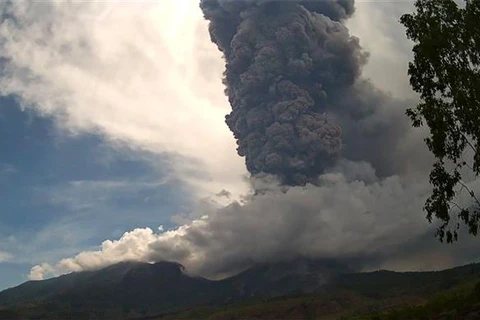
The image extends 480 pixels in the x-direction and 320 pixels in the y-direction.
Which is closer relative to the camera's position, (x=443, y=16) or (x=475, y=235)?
(x=475, y=235)

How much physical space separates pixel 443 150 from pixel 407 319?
13.0 metres

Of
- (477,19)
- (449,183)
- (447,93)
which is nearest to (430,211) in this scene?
(449,183)

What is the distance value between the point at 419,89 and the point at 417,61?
6.87ft

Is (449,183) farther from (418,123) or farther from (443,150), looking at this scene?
(418,123)

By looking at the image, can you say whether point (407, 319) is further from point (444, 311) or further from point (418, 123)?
point (418, 123)

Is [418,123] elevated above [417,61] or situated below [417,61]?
below

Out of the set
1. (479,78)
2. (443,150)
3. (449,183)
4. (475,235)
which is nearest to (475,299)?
(475,235)

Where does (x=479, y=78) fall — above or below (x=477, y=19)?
below

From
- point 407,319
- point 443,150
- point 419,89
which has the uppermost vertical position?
point 419,89

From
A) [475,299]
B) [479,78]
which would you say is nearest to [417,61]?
[479,78]

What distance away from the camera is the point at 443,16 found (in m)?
37.8

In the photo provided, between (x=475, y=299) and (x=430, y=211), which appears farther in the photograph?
(x=430, y=211)

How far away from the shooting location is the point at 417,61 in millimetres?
37156

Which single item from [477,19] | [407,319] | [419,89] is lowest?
[407,319]
